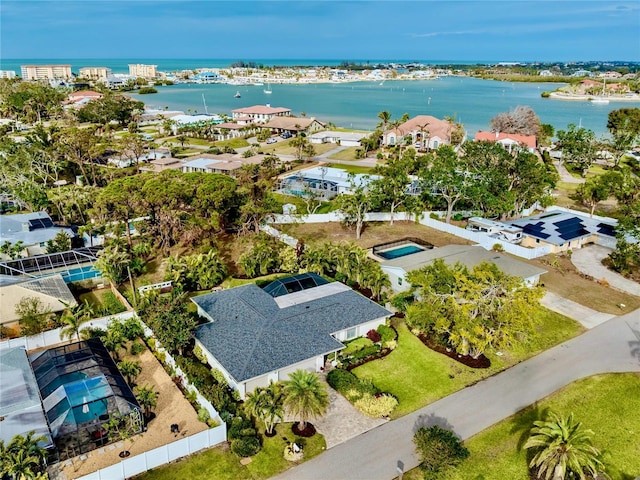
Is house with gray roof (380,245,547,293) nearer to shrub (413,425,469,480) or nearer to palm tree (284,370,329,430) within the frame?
palm tree (284,370,329,430)

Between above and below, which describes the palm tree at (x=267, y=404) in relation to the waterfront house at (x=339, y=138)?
above

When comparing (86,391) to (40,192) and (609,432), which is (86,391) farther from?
(40,192)

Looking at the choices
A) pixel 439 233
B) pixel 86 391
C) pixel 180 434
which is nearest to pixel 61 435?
pixel 86 391

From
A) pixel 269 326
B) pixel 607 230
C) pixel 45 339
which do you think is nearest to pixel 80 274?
pixel 45 339

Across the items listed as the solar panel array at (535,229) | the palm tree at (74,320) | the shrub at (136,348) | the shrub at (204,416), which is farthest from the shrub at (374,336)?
the solar panel array at (535,229)

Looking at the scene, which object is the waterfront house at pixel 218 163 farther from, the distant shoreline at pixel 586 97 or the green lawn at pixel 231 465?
the distant shoreline at pixel 586 97

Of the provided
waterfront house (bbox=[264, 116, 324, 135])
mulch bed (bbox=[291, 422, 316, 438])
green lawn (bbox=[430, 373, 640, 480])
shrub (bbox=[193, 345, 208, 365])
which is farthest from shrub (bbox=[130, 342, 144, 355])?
waterfront house (bbox=[264, 116, 324, 135])
